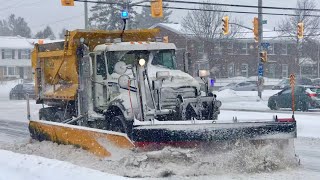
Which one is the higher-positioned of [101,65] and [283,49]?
[283,49]

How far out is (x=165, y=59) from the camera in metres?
12.6

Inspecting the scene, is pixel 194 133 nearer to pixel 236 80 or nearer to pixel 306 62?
pixel 236 80

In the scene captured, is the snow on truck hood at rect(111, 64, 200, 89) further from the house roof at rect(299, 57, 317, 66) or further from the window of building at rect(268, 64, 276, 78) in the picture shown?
the window of building at rect(268, 64, 276, 78)

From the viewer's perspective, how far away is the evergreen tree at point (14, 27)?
424 ft

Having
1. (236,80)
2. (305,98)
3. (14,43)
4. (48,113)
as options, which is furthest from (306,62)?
(48,113)

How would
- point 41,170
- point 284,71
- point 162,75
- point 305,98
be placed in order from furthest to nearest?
point 284,71 < point 305,98 < point 162,75 < point 41,170

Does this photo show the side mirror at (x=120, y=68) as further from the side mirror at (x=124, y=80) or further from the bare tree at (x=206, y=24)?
the bare tree at (x=206, y=24)

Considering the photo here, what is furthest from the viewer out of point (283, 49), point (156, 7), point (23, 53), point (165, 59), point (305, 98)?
point (23, 53)

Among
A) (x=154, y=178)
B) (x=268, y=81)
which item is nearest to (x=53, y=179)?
(x=154, y=178)

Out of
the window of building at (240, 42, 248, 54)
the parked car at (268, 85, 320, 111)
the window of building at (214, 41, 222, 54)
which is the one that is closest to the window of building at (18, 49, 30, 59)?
the window of building at (240, 42, 248, 54)

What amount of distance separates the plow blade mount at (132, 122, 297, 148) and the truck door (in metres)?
2.95

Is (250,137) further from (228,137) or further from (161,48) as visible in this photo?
(161,48)

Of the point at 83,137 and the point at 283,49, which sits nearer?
the point at 83,137

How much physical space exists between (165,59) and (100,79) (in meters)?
1.48
